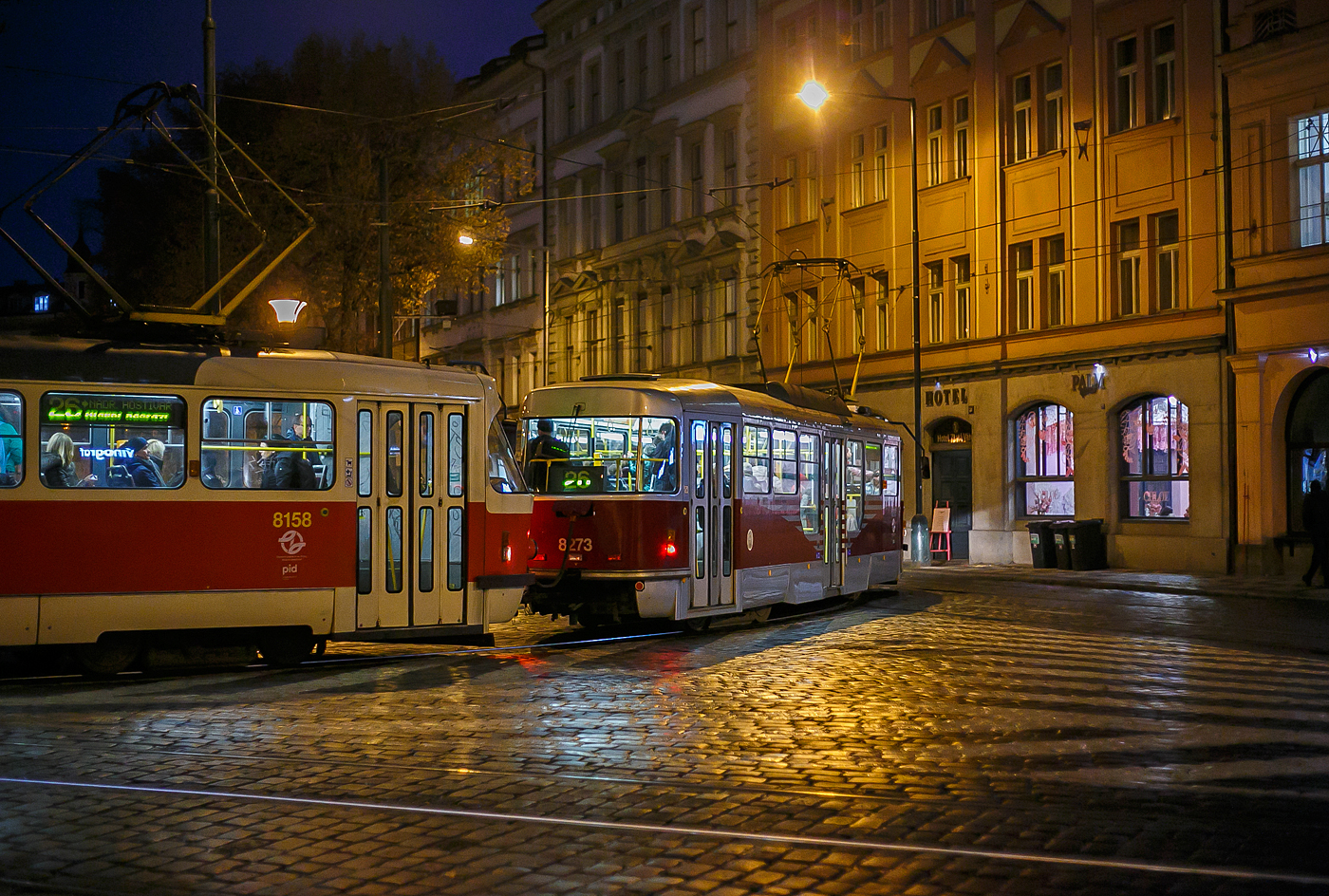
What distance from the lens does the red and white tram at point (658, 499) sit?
16266 mm

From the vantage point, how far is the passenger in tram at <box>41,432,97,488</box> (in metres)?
12.4

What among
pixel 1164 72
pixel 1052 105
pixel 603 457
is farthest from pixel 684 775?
pixel 1052 105

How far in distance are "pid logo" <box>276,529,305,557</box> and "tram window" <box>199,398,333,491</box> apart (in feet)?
1.39

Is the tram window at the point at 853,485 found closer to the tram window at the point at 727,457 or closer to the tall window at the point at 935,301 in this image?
the tram window at the point at 727,457

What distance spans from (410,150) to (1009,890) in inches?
1225

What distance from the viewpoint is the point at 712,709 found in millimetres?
11000

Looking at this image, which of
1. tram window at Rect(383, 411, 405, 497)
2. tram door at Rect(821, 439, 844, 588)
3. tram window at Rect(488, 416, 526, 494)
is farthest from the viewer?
tram door at Rect(821, 439, 844, 588)

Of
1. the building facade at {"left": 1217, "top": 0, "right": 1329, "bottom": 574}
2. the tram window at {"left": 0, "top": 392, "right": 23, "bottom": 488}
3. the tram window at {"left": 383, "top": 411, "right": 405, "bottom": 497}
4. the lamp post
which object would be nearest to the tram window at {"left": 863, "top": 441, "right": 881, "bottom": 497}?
the lamp post

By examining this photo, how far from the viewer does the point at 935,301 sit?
117 ft

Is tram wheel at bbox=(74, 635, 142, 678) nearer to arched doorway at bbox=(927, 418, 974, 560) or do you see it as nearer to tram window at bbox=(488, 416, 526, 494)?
tram window at bbox=(488, 416, 526, 494)

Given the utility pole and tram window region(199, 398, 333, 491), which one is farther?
the utility pole

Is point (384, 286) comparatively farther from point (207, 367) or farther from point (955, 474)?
point (955, 474)

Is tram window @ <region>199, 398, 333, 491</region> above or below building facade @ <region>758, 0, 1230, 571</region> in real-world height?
below

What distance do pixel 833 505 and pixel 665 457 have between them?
5.13 metres
